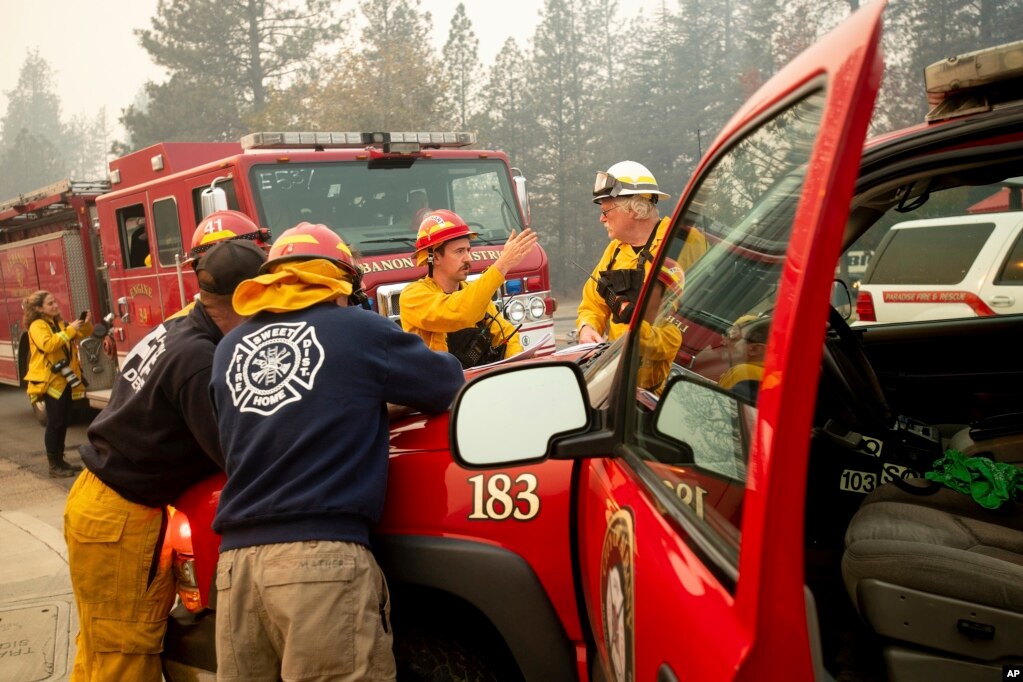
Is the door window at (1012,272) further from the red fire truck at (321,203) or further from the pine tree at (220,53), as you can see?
the pine tree at (220,53)

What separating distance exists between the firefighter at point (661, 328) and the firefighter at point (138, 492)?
1455mm

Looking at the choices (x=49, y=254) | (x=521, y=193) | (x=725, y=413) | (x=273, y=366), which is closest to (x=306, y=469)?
(x=273, y=366)

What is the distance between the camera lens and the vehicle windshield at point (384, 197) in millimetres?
7402

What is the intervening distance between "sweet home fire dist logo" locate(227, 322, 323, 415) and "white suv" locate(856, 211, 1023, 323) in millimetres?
3673

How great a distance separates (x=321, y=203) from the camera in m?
7.56

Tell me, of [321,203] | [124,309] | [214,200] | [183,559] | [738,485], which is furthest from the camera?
[124,309]

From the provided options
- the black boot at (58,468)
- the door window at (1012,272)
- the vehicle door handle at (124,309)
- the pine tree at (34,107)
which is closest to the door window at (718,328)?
the door window at (1012,272)

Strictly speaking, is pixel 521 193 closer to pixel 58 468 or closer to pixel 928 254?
pixel 928 254

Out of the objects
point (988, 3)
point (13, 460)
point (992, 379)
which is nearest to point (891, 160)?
point (992, 379)

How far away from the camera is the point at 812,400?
0.99m

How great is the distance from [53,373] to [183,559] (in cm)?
686

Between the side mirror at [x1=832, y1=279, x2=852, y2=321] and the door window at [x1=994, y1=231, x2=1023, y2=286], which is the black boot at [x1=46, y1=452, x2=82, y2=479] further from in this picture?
the door window at [x1=994, y1=231, x2=1023, y2=286]

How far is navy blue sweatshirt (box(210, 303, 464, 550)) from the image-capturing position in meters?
2.20

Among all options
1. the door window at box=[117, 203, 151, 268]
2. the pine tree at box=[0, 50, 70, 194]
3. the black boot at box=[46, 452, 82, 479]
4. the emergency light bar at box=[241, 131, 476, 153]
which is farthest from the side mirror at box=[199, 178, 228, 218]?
the pine tree at box=[0, 50, 70, 194]
